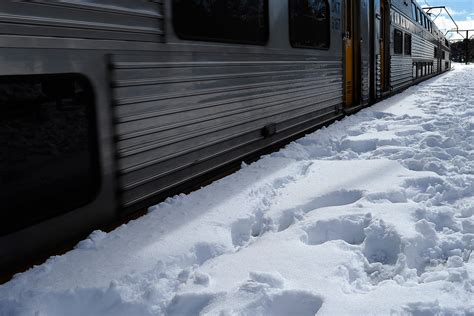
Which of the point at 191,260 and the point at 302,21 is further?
the point at 302,21

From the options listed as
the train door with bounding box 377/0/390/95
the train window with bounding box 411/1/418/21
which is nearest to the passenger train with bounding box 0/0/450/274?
the train door with bounding box 377/0/390/95

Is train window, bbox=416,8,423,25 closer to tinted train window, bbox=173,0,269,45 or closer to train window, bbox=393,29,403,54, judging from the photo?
train window, bbox=393,29,403,54

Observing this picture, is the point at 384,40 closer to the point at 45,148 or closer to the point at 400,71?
the point at 400,71

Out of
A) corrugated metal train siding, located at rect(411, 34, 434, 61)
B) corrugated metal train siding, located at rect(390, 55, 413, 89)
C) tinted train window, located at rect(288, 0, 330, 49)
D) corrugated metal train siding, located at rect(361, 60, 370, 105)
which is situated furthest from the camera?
corrugated metal train siding, located at rect(411, 34, 434, 61)

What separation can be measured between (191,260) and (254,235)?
0.48 m

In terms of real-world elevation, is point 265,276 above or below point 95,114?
below

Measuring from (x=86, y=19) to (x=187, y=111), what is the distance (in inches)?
37.1

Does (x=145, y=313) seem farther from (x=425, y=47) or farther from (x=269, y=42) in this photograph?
(x=425, y=47)

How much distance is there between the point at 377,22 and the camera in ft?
27.0

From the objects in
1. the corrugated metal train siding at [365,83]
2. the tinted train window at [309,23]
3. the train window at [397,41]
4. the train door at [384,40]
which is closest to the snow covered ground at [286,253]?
the tinted train window at [309,23]

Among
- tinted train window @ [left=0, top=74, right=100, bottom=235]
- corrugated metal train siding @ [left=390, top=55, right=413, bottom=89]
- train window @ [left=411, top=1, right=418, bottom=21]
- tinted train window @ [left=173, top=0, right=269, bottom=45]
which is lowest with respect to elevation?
tinted train window @ [left=0, top=74, right=100, bottom=235]

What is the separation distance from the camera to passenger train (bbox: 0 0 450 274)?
201 centimetres

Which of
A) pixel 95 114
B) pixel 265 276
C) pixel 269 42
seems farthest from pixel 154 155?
pixel 269 42

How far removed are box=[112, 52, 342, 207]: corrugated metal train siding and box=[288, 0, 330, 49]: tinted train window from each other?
35 cm
